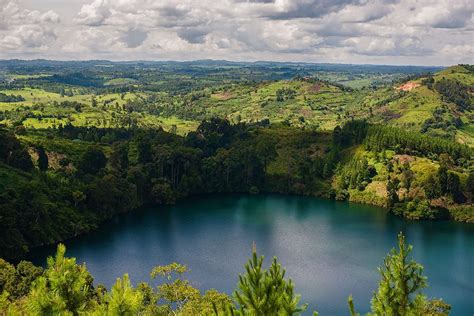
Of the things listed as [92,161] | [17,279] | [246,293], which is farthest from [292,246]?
[246,293]

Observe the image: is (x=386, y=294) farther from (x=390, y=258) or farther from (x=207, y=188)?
(x=207, y=188)

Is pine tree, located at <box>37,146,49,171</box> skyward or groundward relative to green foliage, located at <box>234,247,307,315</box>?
groundward

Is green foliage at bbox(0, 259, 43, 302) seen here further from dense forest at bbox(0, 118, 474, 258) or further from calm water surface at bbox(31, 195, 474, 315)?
dense forest at bbox(0, 118, 474, 258)

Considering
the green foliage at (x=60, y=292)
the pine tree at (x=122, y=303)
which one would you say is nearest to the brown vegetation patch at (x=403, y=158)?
the green foliage at (x=60, y=292)

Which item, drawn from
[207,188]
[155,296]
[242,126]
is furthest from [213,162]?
[155,296]

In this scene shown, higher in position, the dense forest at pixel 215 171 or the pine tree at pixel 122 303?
the pine tree at pixel 122 303

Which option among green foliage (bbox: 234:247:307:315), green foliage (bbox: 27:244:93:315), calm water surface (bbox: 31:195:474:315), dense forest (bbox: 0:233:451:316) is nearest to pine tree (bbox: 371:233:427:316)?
dense forest (bbox: 0:233:451:316)

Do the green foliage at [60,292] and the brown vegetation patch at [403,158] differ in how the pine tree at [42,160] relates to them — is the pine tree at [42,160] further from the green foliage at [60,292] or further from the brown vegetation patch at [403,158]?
the green foliage at [60,292]

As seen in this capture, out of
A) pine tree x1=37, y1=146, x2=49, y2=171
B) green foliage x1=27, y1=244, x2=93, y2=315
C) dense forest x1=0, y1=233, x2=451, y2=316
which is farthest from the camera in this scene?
pine tree x1=37, y1=146, x2=49, y2=171

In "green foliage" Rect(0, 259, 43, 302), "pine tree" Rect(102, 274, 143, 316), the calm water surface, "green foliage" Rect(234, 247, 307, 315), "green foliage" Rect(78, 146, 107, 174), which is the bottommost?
the calm water surface

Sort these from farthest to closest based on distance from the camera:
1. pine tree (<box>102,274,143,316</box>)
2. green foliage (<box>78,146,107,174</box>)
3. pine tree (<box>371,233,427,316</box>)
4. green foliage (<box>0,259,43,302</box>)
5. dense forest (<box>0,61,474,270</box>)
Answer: green foliage (<box>78,146,107,174</box>) < dense forest (<box>0,61,474,270</box>) < green foliage (<box>0,259,43,302</box>) < pine tree (<box>371,233,427,316</box>) < pine tree (<box>102,274,143,316</box>)
